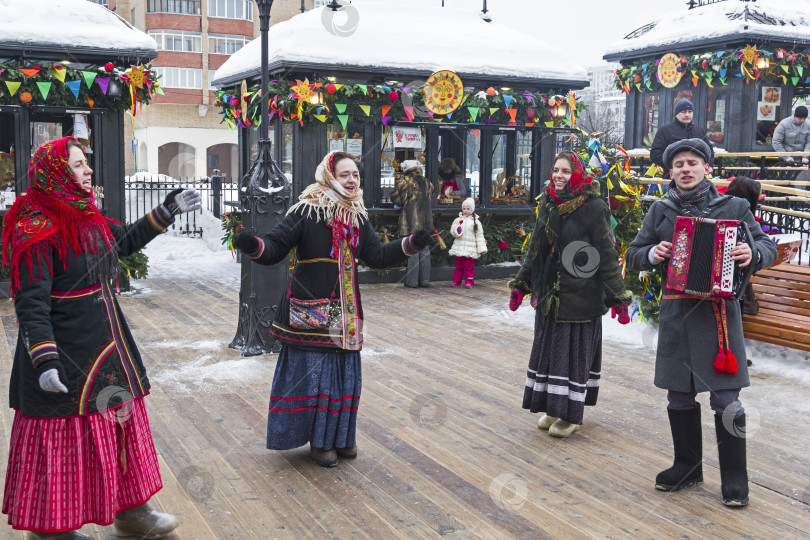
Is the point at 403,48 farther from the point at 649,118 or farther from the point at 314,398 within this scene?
the point at 314,398

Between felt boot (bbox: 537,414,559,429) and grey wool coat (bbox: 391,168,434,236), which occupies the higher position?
grey wool coat (bbox: 391,168,434,236)

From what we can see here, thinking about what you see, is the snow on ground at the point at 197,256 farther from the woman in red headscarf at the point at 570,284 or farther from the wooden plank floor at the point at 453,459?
the woman in red headscarf at the point at 570,284

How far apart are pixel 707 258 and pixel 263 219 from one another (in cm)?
474

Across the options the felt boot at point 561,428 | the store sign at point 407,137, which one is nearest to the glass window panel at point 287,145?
the store sign at point 407,137

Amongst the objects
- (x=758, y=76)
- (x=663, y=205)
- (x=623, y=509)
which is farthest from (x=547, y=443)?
(x=758, y=76)

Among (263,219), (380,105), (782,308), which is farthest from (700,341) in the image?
(380,105)

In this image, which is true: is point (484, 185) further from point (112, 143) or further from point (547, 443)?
point (547, 443)

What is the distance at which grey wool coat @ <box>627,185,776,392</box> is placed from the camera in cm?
445

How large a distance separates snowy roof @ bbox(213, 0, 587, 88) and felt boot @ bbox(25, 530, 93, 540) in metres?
9.10

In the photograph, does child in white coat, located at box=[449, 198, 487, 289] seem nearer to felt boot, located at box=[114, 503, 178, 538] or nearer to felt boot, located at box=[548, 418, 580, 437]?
felt boot, located at box=[548, 418, 580, 437]

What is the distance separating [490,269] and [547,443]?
844cm

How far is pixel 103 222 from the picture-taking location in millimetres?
3961

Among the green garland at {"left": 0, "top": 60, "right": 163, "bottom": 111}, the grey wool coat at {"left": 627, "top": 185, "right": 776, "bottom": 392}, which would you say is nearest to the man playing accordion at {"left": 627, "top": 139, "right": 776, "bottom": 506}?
the grey wool coat at {"left": 627, "top": 185, "right": 776, "bottom": 392}

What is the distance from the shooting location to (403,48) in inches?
518
